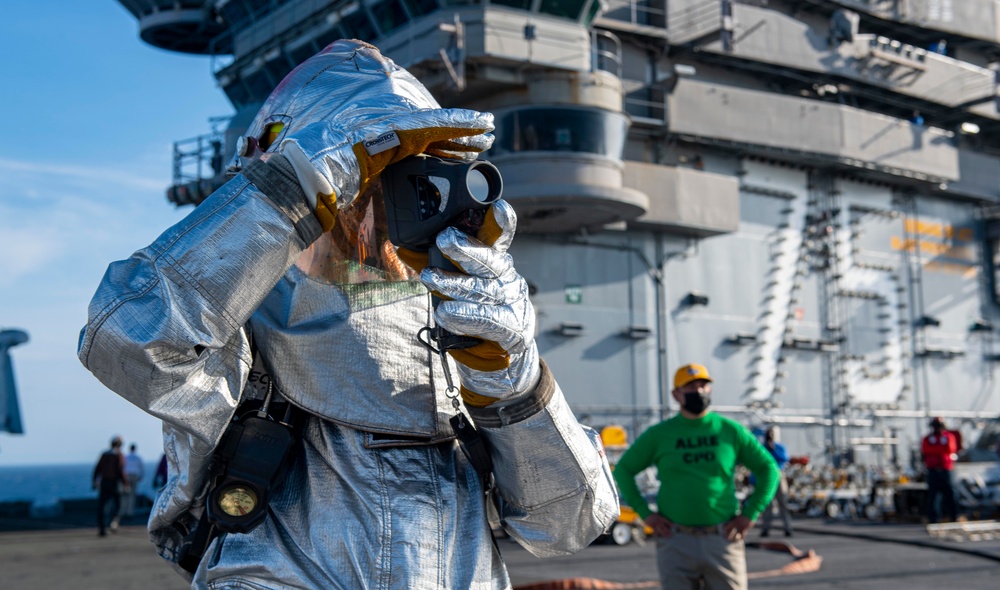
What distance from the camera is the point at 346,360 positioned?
2.00m

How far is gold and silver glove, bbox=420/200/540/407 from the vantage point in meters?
1.70

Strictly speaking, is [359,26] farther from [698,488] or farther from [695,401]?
[698,488]

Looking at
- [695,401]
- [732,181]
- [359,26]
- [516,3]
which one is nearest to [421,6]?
[516,3]

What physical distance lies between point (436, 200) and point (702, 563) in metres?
5.20

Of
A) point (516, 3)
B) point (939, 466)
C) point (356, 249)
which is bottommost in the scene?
point (939, 466)

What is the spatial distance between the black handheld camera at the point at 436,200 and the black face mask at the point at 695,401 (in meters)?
5.07

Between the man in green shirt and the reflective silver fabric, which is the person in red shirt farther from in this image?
the reflective silver fabric

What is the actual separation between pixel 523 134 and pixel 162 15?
50.0 ft

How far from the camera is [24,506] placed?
24.9 metres

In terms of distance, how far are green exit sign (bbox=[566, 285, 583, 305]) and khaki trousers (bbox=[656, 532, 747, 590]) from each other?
48.2 ft

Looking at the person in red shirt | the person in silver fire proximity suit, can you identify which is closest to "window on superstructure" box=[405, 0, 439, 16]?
the person in red shirt

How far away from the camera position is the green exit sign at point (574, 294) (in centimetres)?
2117

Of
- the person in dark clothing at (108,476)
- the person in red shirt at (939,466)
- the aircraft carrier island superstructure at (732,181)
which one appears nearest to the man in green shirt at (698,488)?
the person in red shirt at (939,466)

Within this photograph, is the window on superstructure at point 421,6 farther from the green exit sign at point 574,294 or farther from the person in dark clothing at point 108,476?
the person in dark clothing at point 108,476
